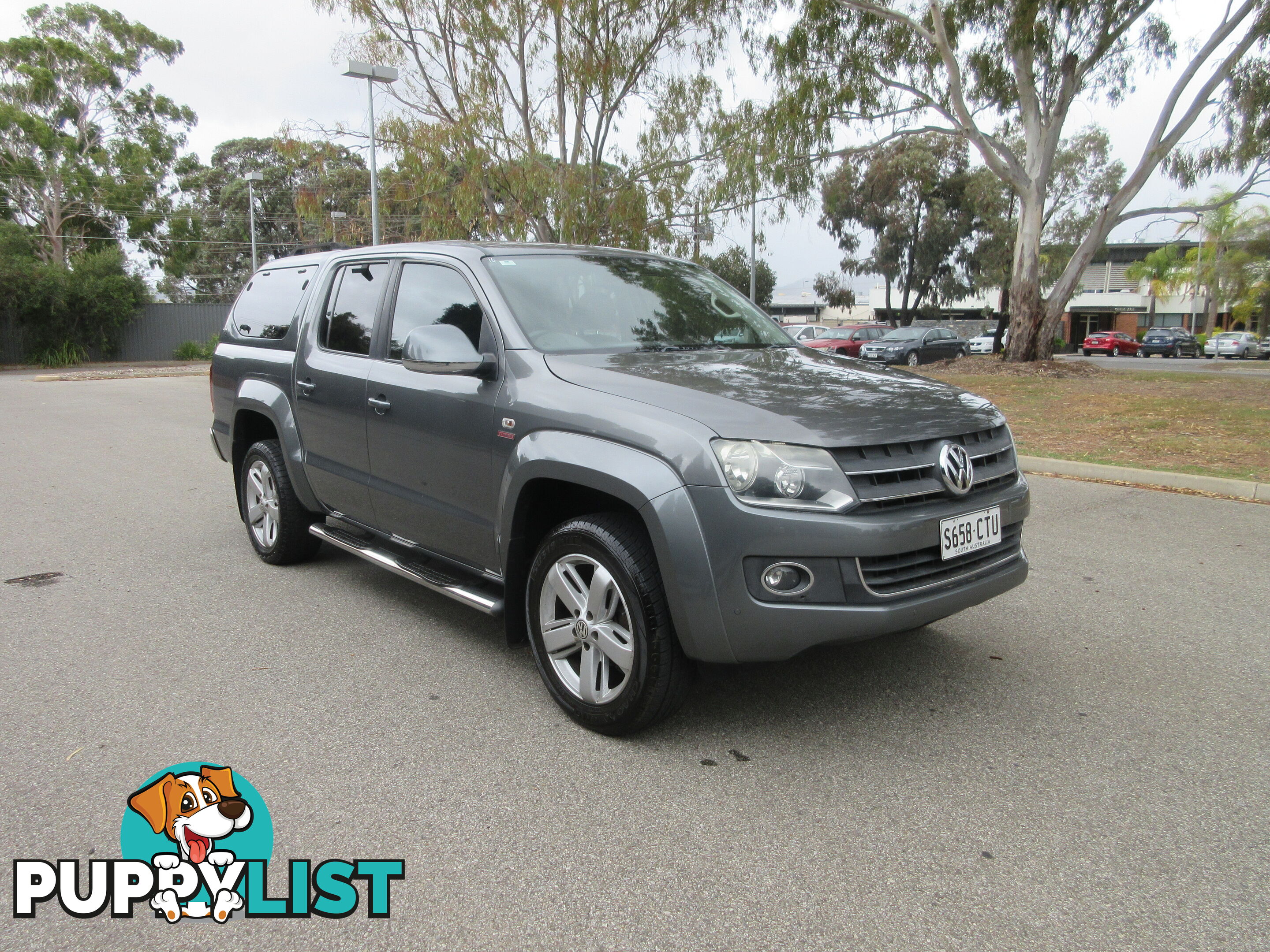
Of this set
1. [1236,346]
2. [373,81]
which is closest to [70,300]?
[373,81]

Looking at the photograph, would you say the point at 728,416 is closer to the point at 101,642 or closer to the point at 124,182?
the point at 101,642

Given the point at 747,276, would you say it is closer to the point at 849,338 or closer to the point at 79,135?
the point at 849,338

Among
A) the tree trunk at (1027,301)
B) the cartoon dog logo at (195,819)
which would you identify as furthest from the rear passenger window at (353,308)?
the tree trunk at (1027,301)

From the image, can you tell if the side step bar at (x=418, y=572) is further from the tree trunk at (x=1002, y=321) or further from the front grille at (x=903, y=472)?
the tree trunk at (x=1002, y=321)

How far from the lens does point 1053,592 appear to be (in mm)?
5023

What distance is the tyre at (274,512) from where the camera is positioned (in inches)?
213

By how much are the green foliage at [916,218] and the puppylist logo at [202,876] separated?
43142 mm

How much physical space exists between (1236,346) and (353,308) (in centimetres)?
5061

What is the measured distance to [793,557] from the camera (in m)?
2.94

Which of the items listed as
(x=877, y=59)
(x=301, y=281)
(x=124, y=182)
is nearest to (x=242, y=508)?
(x=301, y=281)

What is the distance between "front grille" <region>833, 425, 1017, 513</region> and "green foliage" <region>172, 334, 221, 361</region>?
35147 mm

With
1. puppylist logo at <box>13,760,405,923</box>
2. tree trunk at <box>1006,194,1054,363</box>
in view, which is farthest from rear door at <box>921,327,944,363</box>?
puppylist logo at <box>13,760,405,923</box>

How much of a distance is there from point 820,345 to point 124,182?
33.5 meters

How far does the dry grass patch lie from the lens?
30.7 feet
